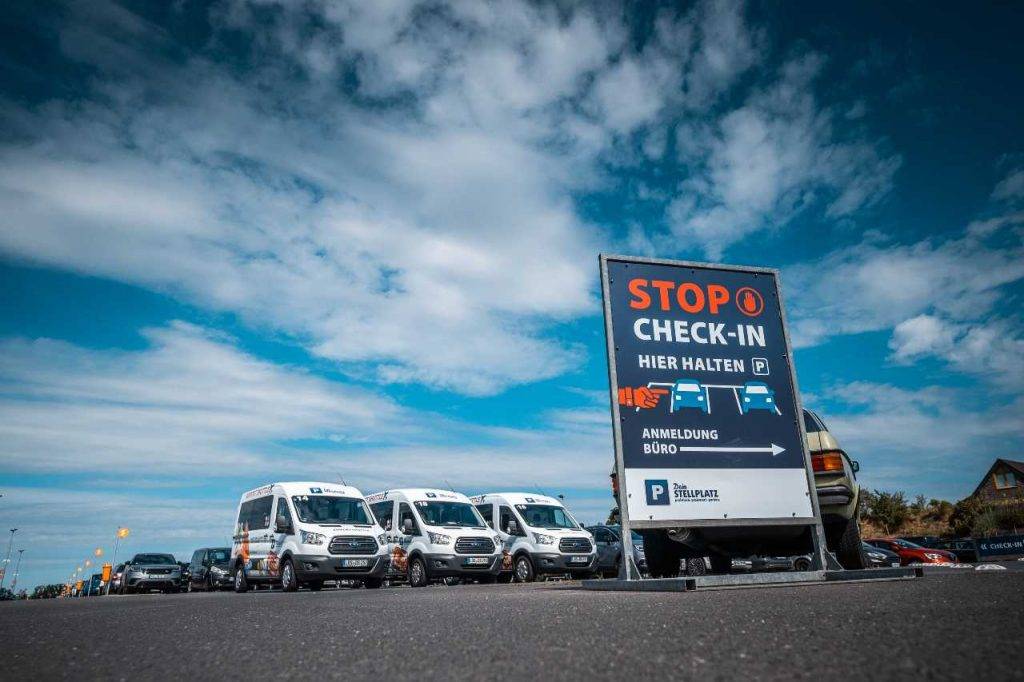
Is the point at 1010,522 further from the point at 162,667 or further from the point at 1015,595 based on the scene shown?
the point at 162,667

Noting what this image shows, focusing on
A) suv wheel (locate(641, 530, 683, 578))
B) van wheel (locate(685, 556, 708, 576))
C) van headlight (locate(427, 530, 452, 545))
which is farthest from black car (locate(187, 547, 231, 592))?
suv wheel (locate(641, 530, 683, 578))

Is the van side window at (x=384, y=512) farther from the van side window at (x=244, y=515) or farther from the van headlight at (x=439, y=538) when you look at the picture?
the van side window at (x=244, y=515)

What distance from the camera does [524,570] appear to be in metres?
16.1

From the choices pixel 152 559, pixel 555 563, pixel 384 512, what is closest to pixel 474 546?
pixel 555 563

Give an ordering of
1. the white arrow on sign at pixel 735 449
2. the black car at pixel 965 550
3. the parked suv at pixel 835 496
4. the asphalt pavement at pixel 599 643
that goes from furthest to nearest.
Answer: the black car at pixel 965 550 < the parked suv at pixel 835 496 < the white arrow on sign at pixel 735 449 < the asphalt pavement at pixel 599 643

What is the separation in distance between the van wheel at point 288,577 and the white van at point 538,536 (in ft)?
17.2

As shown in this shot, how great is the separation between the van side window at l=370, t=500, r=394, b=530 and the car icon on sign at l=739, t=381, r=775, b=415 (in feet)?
37.5

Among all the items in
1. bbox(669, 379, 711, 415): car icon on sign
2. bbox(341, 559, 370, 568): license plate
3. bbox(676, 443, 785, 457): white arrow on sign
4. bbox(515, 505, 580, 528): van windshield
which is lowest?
bbox(341, 559, 370, 568): license plate

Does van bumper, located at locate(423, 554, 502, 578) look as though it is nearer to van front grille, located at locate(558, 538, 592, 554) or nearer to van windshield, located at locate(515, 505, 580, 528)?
van windshield, located at locate(515, 505, 580, 528)

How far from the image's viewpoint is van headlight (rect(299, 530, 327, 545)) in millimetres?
14069

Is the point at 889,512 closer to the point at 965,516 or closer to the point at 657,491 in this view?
the point at 965,516

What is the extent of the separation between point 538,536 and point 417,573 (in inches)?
121

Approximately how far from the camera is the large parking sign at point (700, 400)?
24.7 feet

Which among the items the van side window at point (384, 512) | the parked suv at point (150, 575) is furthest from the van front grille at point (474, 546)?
the parked suv at point (150, 575)
